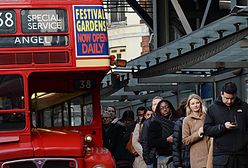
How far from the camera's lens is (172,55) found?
16.5m

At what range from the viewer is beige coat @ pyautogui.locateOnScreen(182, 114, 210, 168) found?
34.0ft

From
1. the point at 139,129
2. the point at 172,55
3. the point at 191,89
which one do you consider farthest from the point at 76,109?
the point at 191,89

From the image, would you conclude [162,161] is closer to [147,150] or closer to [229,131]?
[147,150]

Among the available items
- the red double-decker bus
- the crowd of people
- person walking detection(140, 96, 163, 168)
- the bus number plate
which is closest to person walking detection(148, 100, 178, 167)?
the crowd of people

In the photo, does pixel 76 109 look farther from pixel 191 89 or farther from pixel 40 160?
pixel 191 89

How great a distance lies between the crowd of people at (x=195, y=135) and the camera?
949cm

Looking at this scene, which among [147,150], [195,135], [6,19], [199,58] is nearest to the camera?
[195,135]

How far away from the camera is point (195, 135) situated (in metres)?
10.4

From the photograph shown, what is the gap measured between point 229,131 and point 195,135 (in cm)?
97

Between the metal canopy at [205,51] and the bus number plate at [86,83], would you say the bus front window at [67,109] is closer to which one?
the bus number plate at [86,83]

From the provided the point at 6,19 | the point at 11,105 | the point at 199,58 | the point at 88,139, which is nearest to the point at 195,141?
the point at 88,139

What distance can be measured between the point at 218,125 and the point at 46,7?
306 cm

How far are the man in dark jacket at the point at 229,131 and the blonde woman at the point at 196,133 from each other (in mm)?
725

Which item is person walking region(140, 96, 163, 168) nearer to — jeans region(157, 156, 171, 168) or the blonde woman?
jeans region(157, 156, 171, 168)
